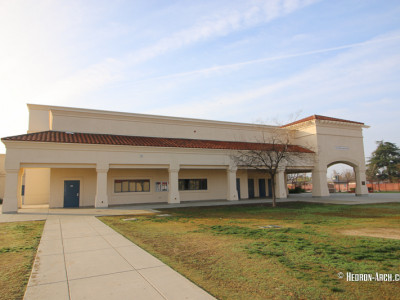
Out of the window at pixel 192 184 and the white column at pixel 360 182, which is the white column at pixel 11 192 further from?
the white column at pixel 360 182

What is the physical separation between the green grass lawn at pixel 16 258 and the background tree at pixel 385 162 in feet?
202

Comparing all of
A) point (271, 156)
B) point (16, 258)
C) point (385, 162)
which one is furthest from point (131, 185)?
point (385, 162)

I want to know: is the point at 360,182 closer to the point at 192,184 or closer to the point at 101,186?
the point at 192,184

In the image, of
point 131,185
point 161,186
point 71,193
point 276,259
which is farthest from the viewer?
point 161,186

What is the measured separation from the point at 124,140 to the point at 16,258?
16974 mm

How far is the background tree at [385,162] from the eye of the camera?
53.9 metres

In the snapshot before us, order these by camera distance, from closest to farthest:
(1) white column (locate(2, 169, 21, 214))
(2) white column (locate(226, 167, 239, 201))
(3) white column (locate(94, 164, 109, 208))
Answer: (1) white column (locate(2, 169, 21, 214)) < (3) white column (locate(94, 164, 109, 208)) < (2) white column (locate(226, 167, 239, 201))

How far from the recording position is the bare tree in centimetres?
2262

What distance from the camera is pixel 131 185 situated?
25172 millimetres

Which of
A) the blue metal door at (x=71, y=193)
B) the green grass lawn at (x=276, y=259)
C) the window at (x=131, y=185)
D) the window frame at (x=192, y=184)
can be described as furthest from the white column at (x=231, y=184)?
the green grass lawn at (x=276, y=259)

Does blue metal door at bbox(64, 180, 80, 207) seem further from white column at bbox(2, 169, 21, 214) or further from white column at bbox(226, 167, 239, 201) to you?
white column at bbox(226, 167, 239, 201)

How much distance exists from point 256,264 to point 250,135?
1033 inches

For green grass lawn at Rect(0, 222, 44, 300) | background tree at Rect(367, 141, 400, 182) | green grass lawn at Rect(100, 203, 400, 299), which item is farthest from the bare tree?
background tree at Rect(367, 141, 400, 182)

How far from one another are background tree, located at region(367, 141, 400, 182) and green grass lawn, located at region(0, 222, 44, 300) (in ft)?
202
